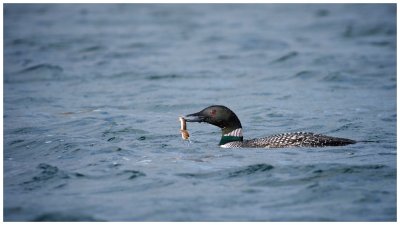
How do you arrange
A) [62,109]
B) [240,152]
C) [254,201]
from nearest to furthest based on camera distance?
[254,201], [240,152], [62,109]

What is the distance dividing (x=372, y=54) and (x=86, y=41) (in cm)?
596

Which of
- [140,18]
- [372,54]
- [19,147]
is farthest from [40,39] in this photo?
[19,147]

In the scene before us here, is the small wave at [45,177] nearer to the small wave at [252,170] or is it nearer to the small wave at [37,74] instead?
the small wave at [252,170]

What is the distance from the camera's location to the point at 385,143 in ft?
32.3

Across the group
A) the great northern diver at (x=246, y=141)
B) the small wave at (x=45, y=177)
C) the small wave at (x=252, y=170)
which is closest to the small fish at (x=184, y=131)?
the great northern diver at (x=246, y=141)

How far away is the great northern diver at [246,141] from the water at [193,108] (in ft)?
0.47

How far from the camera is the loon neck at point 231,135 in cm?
981

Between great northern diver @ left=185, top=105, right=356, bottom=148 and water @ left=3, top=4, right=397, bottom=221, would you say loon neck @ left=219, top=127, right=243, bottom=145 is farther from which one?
water @ left=3, top=4, right=397, bottom=221

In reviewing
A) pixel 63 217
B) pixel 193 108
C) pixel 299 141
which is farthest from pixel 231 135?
pixel 193 108

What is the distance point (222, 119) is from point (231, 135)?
0.64ft

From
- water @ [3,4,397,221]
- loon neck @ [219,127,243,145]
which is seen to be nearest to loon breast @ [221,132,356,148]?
water @ [3,4,397,221]

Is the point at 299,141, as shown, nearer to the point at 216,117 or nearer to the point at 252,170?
the point at 216,117

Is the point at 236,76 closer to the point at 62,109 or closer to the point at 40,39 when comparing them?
the point at 62,109

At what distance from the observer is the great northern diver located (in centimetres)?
952
